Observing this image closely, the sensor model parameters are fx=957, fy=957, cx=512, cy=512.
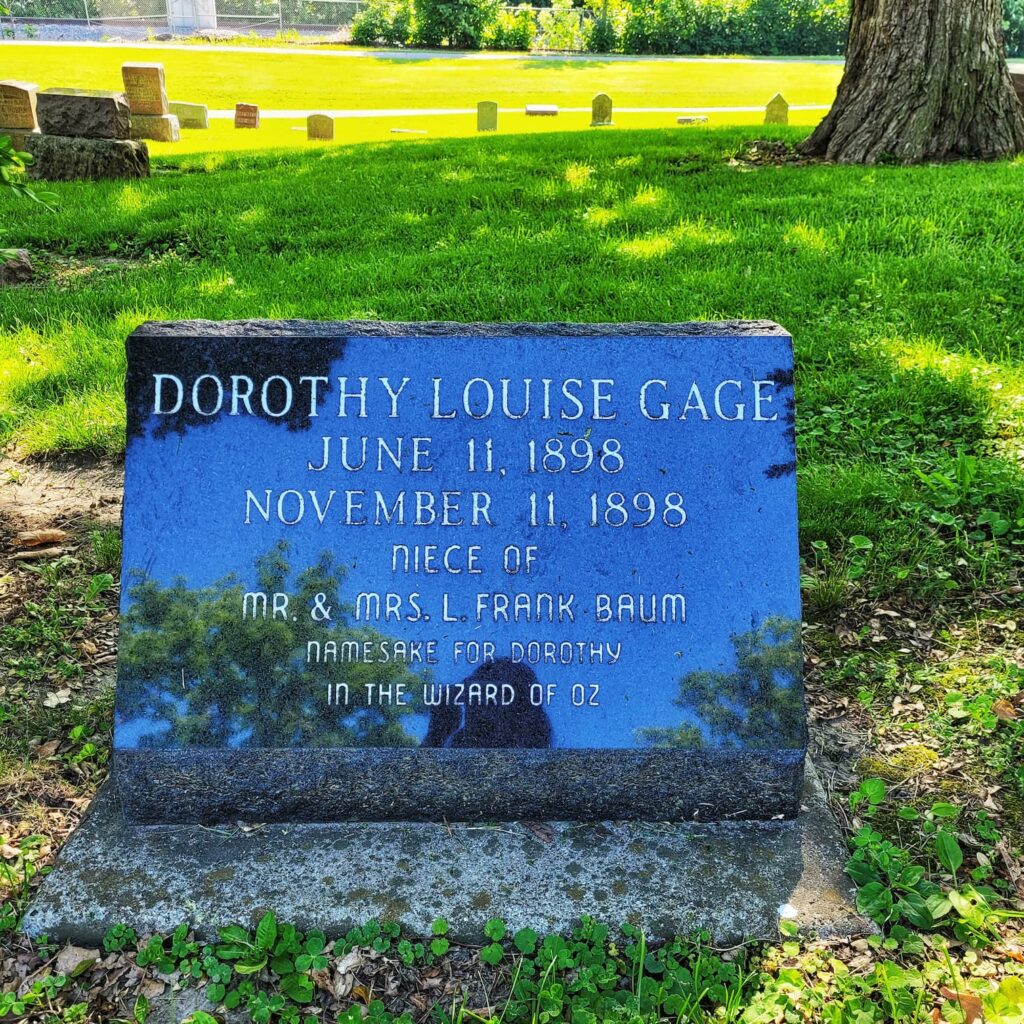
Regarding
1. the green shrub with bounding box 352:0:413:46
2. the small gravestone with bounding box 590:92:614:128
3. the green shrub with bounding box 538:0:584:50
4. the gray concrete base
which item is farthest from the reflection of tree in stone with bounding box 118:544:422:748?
the green shrub with bounding box 538:0:584:50

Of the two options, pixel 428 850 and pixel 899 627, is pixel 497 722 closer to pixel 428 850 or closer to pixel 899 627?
pixel 428 850

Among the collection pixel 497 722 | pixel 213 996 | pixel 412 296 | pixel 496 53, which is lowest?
pixel 213 996

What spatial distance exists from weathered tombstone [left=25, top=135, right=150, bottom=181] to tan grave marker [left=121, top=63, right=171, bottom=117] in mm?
5141

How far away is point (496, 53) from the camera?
3753cm

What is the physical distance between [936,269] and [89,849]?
5524 millimetres

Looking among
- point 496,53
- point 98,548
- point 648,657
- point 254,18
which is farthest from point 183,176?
point 254,18

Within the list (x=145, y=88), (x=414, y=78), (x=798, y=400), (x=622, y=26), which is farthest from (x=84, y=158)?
(x=622, y=26)

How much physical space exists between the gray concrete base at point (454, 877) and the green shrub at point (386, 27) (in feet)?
136

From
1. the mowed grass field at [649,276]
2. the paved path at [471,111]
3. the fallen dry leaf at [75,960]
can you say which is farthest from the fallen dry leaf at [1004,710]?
the paved path at [471,111]

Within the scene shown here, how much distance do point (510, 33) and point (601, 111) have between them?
25.0m

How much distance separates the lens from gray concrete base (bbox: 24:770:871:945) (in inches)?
90.2

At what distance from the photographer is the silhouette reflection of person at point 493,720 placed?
2.51 meters

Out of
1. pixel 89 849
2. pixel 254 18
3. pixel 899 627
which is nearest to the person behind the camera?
pixel 89 849

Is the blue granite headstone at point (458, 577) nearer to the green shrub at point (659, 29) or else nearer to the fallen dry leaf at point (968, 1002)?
the fallen dry leaf at point (968, 1002)
